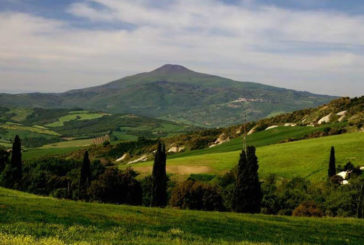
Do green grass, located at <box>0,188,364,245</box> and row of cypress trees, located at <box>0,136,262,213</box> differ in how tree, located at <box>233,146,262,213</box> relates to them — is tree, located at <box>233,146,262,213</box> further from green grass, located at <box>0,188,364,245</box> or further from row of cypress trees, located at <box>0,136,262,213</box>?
green grass, located at <box>0,188,364,245</box>

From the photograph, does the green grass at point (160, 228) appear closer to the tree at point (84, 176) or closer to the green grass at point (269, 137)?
the tree at point (84, 176)

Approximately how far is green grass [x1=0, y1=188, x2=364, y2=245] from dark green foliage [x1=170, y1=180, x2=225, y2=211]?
32.4 m

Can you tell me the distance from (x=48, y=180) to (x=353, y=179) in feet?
319

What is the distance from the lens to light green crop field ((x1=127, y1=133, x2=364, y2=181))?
9438 centimetres

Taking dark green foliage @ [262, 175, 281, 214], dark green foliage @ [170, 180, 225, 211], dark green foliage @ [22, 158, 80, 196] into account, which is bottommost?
dark green foliage @ [22, 158, 80, 196]

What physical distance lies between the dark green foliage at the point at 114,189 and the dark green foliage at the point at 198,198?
17913mm

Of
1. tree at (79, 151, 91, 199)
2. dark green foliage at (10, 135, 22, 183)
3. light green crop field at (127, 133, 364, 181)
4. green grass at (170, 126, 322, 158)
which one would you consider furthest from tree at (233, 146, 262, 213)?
green grass at (170, 126, 322, 158)

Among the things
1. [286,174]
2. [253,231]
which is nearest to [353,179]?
[286,174]

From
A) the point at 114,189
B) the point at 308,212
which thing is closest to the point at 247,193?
the point at 308,212

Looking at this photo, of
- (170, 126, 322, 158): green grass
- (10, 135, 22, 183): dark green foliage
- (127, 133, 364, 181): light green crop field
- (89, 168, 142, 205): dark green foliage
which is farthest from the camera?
(170, 126, 322, 158): green grass

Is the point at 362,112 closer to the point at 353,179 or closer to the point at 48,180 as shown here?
the point at 353,179

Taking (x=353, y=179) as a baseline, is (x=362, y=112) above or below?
above

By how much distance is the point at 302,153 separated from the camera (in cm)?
10675

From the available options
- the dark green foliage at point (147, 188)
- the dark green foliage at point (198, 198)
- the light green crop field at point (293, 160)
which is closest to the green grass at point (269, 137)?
the light green crop field at point (293, 160)
